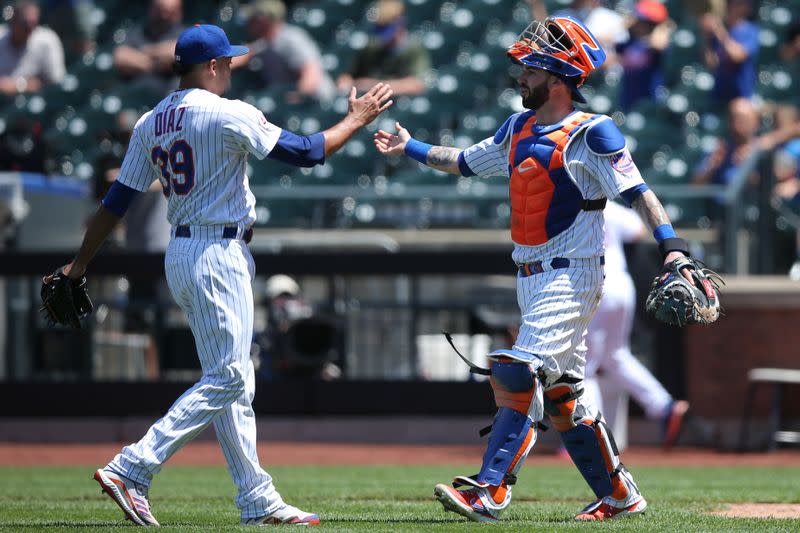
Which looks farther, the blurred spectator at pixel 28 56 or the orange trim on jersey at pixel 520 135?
the blurred spectator at pixel 28 56

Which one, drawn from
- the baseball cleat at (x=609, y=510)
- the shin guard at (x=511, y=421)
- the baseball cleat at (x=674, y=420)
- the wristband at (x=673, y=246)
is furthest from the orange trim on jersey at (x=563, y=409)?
the baseball cleat at (x=674, y=420)

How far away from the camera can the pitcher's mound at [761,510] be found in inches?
247

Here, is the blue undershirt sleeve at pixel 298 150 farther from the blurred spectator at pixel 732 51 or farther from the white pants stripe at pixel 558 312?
the blurred spectator at pixel 732 51

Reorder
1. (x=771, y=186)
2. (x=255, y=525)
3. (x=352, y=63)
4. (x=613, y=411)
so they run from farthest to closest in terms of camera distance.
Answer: (x=352, y=63)
(x=771, y=186)
(x=613, y=411)
(x=255, y=525)

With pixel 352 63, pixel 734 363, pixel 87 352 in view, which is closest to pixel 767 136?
pixel 734 363

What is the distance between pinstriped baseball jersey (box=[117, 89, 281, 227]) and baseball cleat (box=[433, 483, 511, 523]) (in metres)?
1.35

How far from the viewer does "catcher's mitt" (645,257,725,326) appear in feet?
17.6

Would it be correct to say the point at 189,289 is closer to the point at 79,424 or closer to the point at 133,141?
the point at 133,141

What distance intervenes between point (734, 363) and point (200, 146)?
6751 millimetres

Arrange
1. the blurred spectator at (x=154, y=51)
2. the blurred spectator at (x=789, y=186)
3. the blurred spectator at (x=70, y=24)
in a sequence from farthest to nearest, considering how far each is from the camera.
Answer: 1. the blurred spectator at (x=70, y=24)
2. the blurred spectator at (x=154, y=51)
3. the blurred spectator at (x=789, y=186)

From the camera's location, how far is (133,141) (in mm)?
5816

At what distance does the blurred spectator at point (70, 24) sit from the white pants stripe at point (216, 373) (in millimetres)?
12036

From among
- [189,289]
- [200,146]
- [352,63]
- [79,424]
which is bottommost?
[79,424]

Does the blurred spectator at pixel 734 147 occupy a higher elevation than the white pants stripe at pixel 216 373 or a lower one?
higher
